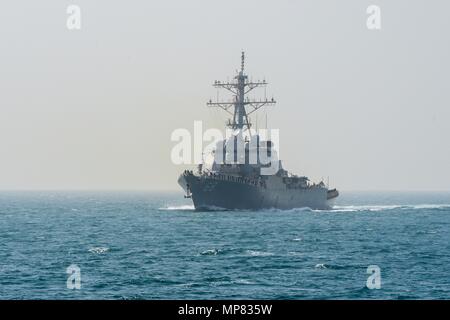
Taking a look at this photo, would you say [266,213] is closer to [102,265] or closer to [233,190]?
[233,190]

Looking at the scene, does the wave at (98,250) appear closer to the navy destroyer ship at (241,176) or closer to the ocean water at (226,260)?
the ocean water at (226,260)

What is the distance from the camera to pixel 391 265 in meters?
42.6

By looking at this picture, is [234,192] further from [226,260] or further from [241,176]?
[226,260]

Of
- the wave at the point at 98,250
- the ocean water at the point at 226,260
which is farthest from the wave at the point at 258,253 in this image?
the wave at the point at 98,250

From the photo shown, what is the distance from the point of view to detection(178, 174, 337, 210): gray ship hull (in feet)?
301

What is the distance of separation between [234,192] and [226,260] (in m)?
47.8

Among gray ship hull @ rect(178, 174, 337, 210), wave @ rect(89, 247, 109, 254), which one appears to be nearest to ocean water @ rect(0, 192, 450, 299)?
wave @ rect(89, 247, 109, 254)

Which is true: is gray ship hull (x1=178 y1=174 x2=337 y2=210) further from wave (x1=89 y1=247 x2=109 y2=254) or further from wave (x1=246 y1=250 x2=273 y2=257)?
wave (x1=246 y1=250 x2=273 y2=257)

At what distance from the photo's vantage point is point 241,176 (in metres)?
93.8

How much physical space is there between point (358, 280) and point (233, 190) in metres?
56.5

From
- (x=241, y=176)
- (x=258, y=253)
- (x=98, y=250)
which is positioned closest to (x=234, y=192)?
(x=241, y=176)

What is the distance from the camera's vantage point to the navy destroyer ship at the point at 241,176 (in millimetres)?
92125
